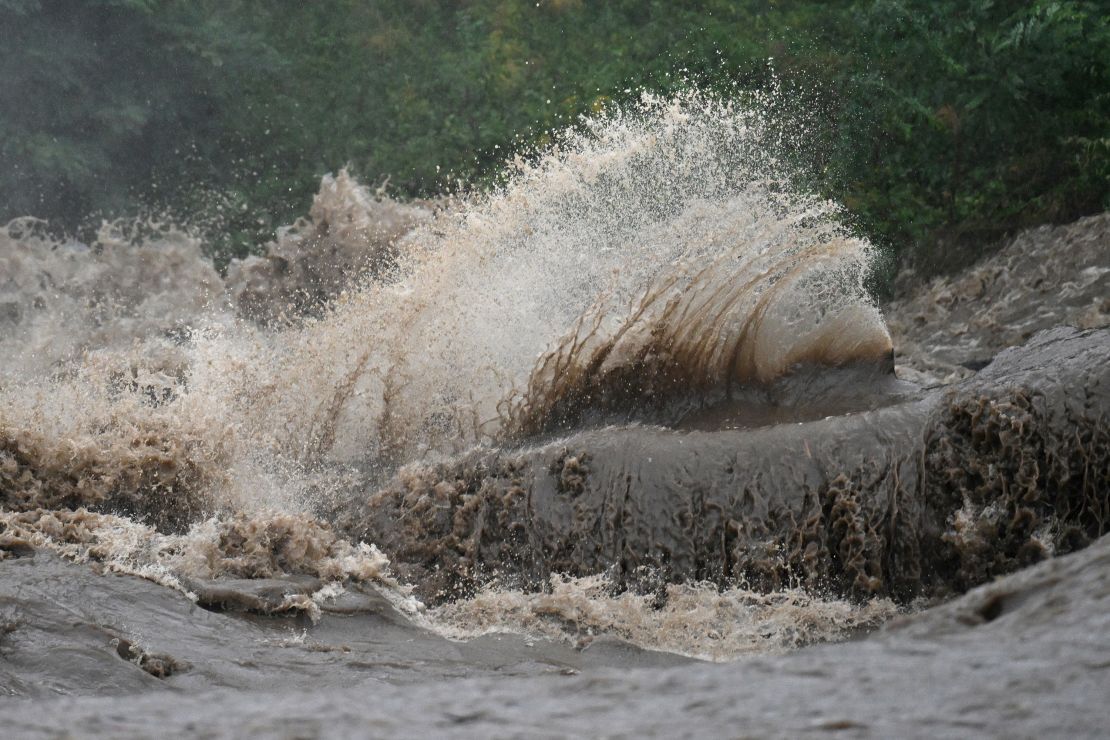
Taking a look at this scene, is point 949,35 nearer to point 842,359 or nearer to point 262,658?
point 842,359

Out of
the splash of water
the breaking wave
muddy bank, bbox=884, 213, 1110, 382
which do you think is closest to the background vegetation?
muddy bank, bbox=884, 213, 1110, 382

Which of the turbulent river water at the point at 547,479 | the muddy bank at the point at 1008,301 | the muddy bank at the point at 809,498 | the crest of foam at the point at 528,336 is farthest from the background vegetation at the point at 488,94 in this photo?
the muddy bank at the point at 809,498

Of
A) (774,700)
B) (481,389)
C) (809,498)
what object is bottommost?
(774,700)

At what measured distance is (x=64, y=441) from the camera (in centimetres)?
627

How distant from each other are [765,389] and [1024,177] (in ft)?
25.4

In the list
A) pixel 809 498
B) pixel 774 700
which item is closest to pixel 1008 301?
pixel 809 498

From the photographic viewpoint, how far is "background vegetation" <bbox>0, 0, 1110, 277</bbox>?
1237 cm

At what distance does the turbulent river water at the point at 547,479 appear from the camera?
459 centimetres

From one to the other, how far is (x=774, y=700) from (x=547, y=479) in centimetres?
366

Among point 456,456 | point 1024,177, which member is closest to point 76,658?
point 456,456

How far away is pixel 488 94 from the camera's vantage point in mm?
17234

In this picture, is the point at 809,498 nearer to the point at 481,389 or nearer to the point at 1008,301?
the point at 481,389

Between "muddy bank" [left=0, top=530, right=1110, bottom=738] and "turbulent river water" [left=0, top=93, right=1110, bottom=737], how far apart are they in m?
0.23

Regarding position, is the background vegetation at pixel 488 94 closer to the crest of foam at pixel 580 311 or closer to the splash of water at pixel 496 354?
the splash of water at pixel 496 354
